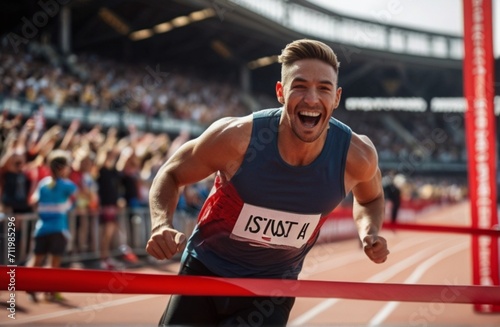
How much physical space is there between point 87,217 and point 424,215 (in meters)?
25.1

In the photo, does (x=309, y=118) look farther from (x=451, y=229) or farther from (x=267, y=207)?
(x=451, y=229)

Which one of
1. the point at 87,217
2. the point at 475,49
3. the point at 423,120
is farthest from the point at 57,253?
the point at 423,120

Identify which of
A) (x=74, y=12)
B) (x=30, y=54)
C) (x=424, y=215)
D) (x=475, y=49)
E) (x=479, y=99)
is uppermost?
(x=74, y=12)

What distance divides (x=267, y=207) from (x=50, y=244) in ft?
15.7

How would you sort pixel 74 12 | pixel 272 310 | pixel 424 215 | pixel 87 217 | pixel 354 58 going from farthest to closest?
pixel 354 58, pixel 424 215, pixel 74 12, pixel 87 217, pixel 272 310

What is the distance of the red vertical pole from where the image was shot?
20.5 ft

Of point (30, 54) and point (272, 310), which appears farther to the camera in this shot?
point (30, 54)

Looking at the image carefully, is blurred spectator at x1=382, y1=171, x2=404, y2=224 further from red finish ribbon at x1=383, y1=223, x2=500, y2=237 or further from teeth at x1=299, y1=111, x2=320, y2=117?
teeth at x1=299, y1=111, x2=320, y2=117

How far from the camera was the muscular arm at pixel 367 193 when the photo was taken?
8.94ft

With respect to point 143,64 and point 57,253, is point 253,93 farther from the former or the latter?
point 57,253

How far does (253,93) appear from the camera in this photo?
33.3m

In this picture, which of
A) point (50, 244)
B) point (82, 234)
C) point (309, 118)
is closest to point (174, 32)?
point (82, 234)

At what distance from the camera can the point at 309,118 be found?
8.76 feet

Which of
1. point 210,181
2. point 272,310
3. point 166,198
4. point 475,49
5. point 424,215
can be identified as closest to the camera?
point 166,198
